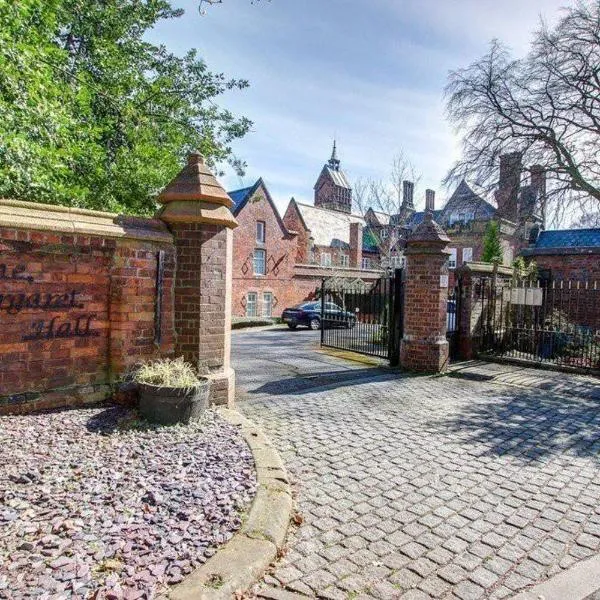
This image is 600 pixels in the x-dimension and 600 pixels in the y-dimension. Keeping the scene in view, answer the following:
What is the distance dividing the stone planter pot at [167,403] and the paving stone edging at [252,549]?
40.8 inches

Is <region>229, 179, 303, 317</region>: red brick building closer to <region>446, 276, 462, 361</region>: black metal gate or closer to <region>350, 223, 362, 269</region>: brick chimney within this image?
<region>350, 223, 362, 269</region>: brick chimney

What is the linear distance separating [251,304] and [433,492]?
83.4 feet

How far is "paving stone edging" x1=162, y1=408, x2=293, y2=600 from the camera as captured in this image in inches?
85.9

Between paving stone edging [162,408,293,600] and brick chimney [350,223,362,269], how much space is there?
3727cm

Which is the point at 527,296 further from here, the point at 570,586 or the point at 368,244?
the point at 368,244

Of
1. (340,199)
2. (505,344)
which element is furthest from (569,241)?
(340,199)

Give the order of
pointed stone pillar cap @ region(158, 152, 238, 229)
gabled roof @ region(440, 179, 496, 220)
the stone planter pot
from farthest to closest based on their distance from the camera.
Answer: gabled roof @ region(440, 179, 496, 220) → pointed stone pillar cap @ region(158, 152, 238, 229) → the stone planter pot

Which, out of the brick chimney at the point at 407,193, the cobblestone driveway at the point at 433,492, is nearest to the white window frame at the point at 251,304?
the brick chimney at the point at 407,193

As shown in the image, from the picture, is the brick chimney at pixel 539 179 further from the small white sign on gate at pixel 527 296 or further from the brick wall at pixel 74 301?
the brick wall at pixel 74 301

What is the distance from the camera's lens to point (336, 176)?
191ft

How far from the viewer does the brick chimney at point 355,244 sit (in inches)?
1572

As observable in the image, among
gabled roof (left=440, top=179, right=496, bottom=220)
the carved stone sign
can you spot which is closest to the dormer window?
gabled roof (left=440, top=179, right=496, bottom=220)

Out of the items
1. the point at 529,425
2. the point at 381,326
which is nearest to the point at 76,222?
the point at 529,425

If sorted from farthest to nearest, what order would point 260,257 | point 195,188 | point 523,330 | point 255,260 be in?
point 260,257 → point 255,260 → point 523,330 → point 195,188
